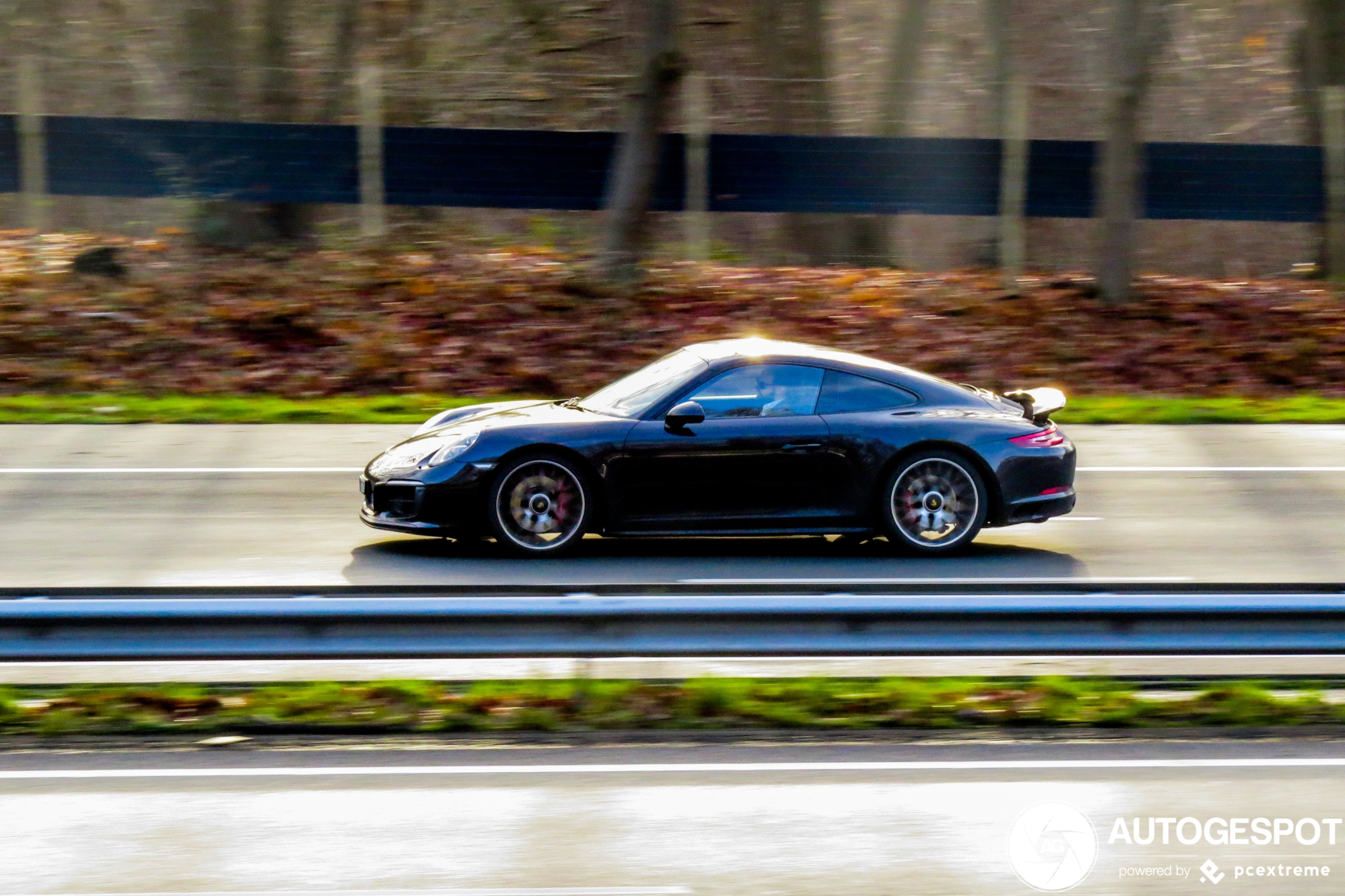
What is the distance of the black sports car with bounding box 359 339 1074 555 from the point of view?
8742 mm

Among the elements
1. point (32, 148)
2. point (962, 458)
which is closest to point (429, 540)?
point (962, 458)

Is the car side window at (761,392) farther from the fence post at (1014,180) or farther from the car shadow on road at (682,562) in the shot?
the fence post at (1014,180)

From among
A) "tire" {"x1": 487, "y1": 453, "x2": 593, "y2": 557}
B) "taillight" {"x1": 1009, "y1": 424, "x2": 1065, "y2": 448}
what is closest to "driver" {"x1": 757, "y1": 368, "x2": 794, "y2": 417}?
"tire" {"x1": 487, "y1": 453, "x2": 593, "y2": 557}

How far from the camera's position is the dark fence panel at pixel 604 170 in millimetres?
17906

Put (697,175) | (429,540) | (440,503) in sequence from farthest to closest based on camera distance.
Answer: (697,175) < (429,540) < (440,503)

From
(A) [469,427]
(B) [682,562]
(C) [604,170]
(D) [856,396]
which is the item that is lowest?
(B) [682,562]

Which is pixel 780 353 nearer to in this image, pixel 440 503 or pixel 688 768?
pixel 440 503

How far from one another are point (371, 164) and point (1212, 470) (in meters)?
10.4

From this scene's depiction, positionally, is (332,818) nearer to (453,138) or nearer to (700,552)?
(700,552)

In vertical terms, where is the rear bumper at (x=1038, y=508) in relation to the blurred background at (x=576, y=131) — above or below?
below

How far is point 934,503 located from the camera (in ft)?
29.9

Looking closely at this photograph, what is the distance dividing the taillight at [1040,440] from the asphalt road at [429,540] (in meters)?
0.67

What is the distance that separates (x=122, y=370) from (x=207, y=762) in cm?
1040

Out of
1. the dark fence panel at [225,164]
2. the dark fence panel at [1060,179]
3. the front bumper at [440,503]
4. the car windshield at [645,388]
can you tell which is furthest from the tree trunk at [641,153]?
the front bumper at [440,503]
